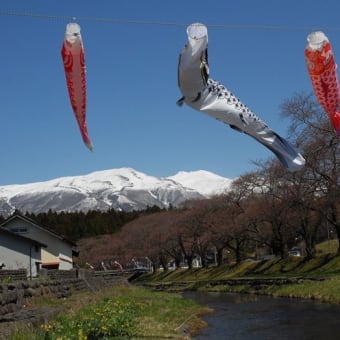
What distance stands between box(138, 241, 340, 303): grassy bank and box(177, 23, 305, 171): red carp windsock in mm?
17464

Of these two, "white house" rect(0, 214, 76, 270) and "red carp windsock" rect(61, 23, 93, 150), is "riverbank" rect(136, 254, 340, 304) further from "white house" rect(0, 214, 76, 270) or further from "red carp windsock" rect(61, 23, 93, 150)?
"red carp windsock" rect(61, 23, 93, 150)

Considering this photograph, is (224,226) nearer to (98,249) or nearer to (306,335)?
(98,249)

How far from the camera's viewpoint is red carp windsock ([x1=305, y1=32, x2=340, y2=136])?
402 inches

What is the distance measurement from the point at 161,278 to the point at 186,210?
9.43 metres

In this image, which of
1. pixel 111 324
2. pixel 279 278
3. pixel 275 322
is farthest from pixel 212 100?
pixel 279 278

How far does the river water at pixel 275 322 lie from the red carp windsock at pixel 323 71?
8.42 metres

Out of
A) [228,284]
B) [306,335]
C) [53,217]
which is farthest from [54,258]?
[53,217]

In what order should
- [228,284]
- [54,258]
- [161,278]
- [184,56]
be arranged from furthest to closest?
[161,278] < [54,258] < [228,284] < [184,56]

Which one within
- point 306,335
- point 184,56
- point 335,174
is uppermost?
point 335,174

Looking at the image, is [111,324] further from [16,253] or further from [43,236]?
[43,236]

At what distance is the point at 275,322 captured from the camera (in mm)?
20188

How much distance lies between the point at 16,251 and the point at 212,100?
109ft

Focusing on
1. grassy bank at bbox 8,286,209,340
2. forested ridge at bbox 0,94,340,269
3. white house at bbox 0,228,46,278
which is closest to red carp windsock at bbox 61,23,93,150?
grassy bank at bbox 8,286,209,340

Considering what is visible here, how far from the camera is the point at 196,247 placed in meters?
61.9
